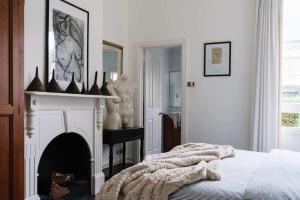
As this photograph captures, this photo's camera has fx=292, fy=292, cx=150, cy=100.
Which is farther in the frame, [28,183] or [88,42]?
[88,42]

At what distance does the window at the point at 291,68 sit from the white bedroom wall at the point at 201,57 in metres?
0.45

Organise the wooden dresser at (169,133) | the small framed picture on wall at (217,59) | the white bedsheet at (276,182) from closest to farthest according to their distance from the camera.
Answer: the white bedsheet at (276,182) → the small framed picture on wall at (217,59) → the wooden dresser at (169,133)

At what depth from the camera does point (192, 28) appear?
4.59 meters

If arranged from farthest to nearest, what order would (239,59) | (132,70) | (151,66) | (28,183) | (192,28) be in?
1. (151,66)
2. (132,70)
3. (192,28)
4. (239,59)
5. (28,183)

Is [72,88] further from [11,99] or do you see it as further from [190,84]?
[190,84]

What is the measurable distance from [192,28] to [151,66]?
1201 millimetres

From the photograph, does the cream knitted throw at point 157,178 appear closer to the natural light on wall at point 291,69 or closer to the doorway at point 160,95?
the natural light on wall at point 291,69

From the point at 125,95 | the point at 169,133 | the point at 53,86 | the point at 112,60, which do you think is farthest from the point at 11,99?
the point at 169,133

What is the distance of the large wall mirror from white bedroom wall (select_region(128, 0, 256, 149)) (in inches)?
23.3

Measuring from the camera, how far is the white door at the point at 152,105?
525 centimetres

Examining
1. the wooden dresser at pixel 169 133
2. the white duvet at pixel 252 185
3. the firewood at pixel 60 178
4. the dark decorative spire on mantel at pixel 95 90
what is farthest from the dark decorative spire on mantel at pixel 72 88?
the wooden dresser at pixel 169 133

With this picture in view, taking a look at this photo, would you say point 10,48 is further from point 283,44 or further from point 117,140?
point 283,44

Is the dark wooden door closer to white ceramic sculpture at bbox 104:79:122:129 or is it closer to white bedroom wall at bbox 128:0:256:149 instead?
white ceramic sculpture at bbox 104:79:122:129

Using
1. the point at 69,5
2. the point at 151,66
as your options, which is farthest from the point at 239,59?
the point at 69,5
